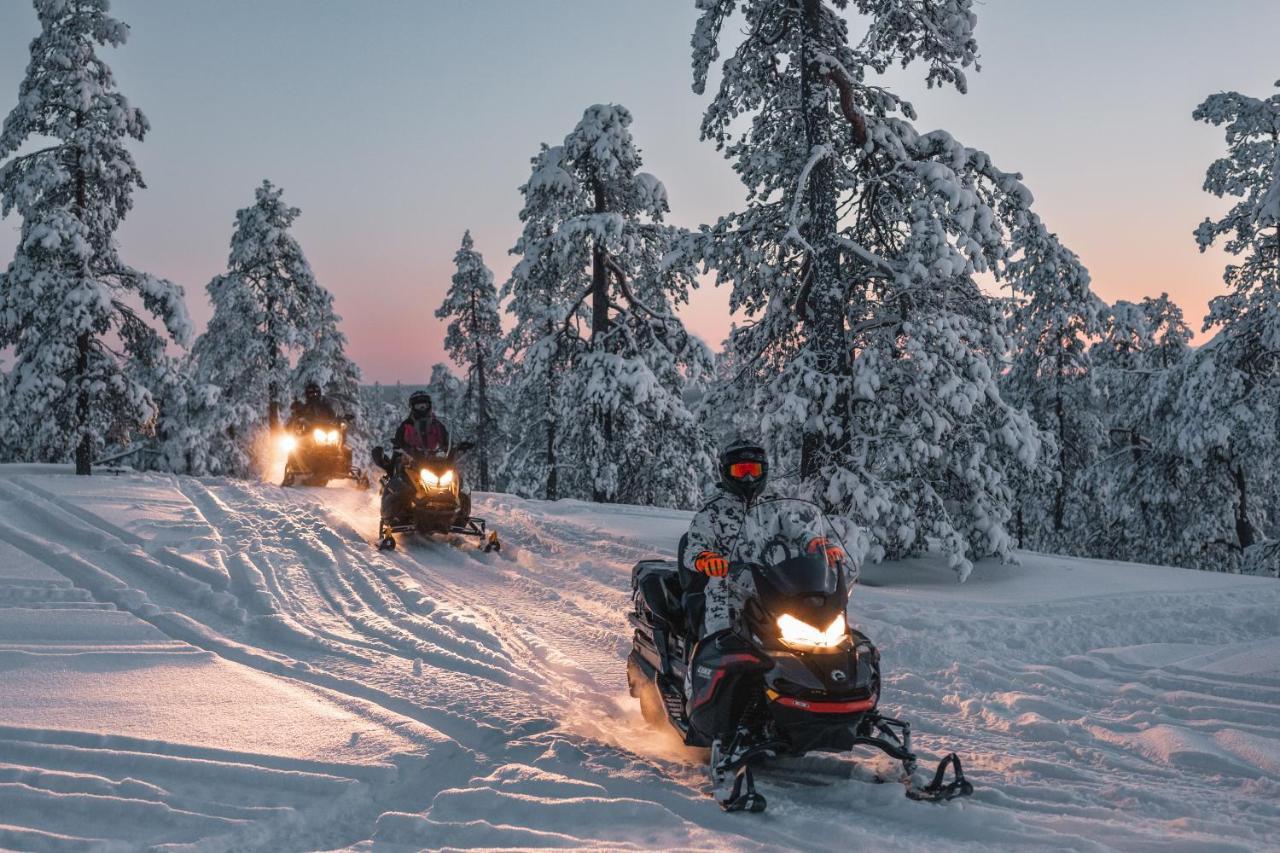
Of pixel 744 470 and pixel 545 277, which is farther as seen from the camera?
pixel 545 277

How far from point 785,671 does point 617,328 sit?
15700 millimetres

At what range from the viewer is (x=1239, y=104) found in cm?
1581

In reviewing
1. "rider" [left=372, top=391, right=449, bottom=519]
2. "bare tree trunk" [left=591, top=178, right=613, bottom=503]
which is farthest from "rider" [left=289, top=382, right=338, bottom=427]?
"rider" [left=372, top=391, right=449, bottom=519]

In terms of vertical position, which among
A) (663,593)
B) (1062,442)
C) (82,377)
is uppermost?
(82,377)

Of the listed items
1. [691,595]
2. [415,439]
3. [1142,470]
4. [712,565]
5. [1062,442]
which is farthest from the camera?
[1062,442]

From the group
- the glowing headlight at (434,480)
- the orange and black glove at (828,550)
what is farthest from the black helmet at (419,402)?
the orange and black glove at (828,550)

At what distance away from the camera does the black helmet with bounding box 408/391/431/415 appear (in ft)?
41.2

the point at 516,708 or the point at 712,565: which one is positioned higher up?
the point at 712,565

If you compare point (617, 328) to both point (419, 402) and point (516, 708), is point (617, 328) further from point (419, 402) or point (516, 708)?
point (516, 708)

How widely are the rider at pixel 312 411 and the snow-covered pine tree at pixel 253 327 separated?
10868mm

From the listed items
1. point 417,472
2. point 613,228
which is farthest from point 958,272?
point 613,228

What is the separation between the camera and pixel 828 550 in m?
4.49

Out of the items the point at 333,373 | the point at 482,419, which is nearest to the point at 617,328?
the point at 333,373

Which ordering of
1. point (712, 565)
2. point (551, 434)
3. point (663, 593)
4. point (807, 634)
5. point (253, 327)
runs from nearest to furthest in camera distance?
point (807, 634) → point (712, 565) → point (663, 593) → point (551, 434) → point (253, 327)
